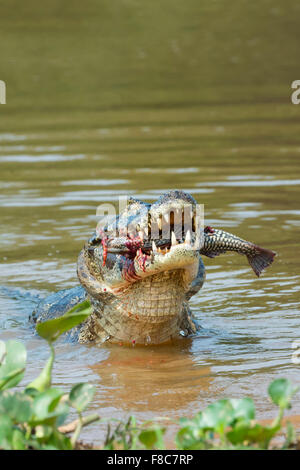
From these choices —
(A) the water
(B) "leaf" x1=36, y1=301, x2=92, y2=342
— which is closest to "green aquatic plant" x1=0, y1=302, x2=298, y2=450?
(B) "leaf" x1=36, y1=301, x2=92, y2=342

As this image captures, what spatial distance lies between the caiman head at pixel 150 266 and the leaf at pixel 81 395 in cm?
115

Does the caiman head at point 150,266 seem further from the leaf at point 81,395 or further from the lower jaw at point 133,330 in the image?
the leaf at point 81,395

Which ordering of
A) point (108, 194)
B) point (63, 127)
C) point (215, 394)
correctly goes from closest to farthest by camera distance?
point (215, 394) < point (108, 194) < point (63, 127)

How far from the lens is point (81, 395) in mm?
2746

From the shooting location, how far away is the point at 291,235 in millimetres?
6980

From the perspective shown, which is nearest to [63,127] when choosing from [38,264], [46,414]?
[38,264]

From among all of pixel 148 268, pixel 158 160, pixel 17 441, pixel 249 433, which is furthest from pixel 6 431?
pixel 158 160

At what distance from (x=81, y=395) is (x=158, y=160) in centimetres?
745

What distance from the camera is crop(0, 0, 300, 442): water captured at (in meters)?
4.47

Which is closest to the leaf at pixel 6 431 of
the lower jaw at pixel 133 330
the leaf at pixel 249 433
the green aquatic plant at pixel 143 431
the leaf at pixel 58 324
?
the green aquatic plant at pixel 143 431

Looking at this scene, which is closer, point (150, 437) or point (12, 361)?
point (150, 437)

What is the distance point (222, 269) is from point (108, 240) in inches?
92.1

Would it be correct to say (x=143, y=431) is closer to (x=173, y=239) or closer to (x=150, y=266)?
(x=173, y=239)
